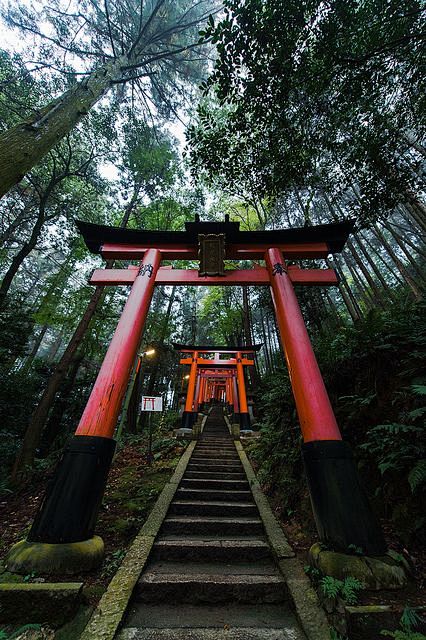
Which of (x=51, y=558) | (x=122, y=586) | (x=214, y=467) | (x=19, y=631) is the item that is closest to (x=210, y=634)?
(x=122, y=586)

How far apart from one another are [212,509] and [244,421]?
Result: 7.68m

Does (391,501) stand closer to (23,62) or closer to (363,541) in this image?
(363,541)

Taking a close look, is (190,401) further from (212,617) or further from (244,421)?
(212,617)

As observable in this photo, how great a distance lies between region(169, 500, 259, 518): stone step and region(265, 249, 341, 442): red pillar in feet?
6.71

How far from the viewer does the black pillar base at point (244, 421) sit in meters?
11.5

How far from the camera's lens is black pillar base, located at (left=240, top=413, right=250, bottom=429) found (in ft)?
37.7

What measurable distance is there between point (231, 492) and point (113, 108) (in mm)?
13417

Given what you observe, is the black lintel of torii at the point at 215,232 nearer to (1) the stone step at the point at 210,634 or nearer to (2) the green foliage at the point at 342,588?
(2) the green foliage at the point at 342,588

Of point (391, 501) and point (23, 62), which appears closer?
point (391, 501)

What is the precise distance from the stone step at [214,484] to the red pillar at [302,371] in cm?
283

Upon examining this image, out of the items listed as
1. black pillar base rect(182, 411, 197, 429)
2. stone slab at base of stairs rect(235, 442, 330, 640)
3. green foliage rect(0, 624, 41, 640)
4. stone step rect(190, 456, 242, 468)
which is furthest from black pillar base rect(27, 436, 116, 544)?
black pillar base rect(182, 411, 197, 429)

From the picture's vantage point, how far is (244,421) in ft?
38.1

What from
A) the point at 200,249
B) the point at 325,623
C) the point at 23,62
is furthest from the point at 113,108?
the point at 325,623

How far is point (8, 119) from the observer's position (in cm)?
923
